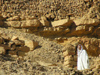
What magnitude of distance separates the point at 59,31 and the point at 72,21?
4.29ft

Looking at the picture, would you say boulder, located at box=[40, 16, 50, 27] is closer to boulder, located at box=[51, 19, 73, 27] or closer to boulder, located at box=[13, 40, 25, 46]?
boulder, located at box=[51, 19, 73, 27]

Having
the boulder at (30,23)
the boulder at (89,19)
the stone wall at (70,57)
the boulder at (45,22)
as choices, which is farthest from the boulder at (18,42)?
the boulder at (89,19)

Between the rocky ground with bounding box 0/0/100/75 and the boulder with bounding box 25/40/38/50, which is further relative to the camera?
the boulder with bounding box 25/40/38/50

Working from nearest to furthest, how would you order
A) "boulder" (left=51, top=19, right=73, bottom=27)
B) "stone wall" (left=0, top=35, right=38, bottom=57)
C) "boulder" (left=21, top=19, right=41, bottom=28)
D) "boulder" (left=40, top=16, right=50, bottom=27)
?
"stone wall" (left=0, top=35, right=38, bottom=57) → "boulder" (left=21, top=19, right=41, bottom=28) → "boulder" (left=51, top=19, right=73, bottom=27) → "boulder" (left=40, top=16, right=50, bottom=27)

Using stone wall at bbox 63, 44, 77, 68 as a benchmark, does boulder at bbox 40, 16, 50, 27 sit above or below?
above

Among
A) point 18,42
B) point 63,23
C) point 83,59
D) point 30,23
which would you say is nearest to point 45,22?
point 30,23

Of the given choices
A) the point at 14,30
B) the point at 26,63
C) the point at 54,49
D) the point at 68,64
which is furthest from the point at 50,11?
the point at 26,63

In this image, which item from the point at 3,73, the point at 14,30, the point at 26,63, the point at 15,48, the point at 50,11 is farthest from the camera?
the point at 50,11

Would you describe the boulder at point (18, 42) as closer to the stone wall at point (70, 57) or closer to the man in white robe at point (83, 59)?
the stone wall at point (70, 57)

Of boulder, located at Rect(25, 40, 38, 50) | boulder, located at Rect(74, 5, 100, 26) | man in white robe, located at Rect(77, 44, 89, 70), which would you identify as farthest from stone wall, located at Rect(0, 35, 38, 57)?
man in white robe, located at Rect(77, 44, 89, 70)

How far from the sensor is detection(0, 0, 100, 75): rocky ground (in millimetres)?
15047

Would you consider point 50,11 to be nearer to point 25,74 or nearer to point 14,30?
point 14,30

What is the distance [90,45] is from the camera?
62.5 ft

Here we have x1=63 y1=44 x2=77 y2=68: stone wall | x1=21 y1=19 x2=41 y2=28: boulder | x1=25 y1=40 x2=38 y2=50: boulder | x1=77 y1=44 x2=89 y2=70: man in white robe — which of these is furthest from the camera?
x1=21 y1=19 x2=41 y2=28: boulder
